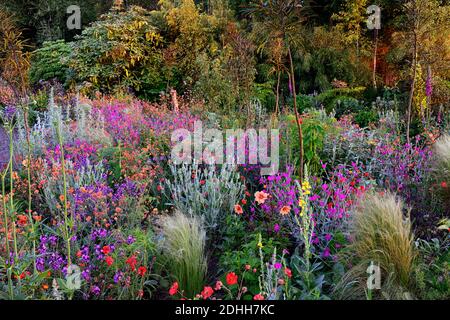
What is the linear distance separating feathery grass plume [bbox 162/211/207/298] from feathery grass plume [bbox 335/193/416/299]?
83cm

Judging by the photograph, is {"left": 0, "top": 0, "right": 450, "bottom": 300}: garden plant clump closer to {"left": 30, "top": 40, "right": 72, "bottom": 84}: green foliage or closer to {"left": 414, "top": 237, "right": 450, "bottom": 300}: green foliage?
{"left": 414, "top": 237, "right": 450, "bottom": 300}: green foliage

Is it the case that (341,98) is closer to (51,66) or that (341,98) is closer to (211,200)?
(211,200)

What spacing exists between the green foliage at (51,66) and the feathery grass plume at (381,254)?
9.92 meters

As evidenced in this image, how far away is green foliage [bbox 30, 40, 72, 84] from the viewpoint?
1162 centimetres

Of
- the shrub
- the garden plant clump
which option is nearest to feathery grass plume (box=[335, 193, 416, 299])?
the garden plant clump

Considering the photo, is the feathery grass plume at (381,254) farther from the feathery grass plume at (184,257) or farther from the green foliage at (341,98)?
the green foliage at (341,98)

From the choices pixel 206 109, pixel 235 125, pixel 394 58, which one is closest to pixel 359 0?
pixel 394 58

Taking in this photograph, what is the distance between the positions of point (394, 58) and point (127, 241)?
9.77 metres

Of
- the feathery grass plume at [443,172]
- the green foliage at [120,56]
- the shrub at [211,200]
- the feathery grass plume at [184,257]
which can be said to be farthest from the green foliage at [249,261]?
the green foliage at [120,56]

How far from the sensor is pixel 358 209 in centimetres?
312

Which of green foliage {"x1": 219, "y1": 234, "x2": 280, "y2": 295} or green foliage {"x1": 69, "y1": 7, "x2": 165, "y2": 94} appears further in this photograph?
green foliage {"x1": 69, "y1": 7, "x2": 165, "y2": 94}

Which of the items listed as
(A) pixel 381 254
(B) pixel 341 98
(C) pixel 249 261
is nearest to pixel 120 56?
(B) pixel 341 98

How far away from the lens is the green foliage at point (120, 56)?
10.8m
